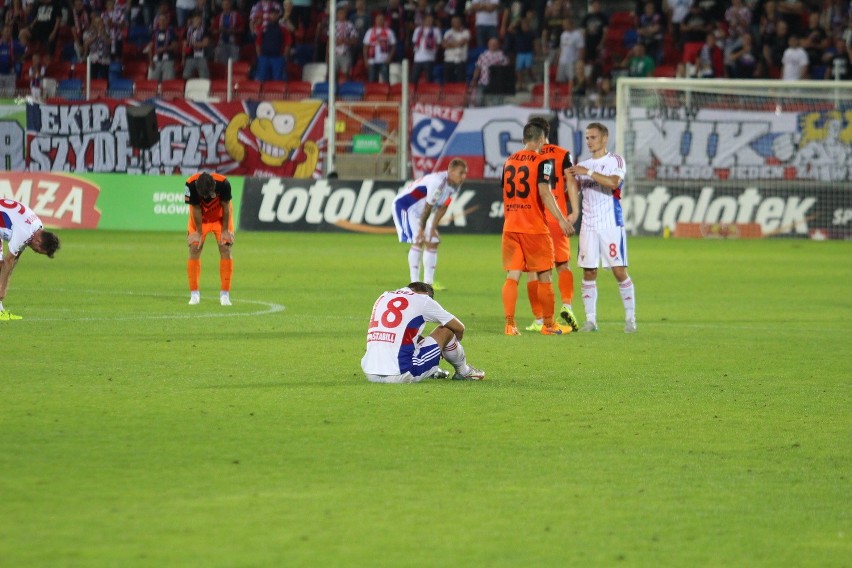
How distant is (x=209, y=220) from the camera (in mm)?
16844

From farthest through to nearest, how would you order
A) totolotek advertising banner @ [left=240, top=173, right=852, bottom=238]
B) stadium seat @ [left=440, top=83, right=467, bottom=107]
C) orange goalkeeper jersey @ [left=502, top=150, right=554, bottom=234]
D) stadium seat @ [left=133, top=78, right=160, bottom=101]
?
stadium seat @ [left=133, top=78, right=160, bottom=101] → stadium seat @ [left=440, top=83, right=467, bottom=107] → totolotek advertising banner @ [left=240, top=173, right=852, bottom=238] → orange goalkeeper jersey @ [left=502, top=150, right=554, bottom=234]

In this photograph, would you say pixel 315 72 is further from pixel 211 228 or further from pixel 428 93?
pixel 211 228

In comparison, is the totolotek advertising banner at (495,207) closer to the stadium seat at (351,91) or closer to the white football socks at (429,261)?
the stadium seat at (351,91)

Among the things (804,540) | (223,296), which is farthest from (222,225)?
(804,540)

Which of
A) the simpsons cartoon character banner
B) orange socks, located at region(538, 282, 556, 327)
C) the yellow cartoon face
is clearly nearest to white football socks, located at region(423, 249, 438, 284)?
orange socks, located at region(538, 282, 556, 327)

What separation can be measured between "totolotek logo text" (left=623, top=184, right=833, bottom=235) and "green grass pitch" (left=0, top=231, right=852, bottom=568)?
13984 mm

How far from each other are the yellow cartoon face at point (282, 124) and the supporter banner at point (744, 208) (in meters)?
7.50

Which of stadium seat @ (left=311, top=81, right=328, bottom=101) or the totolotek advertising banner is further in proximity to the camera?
stadium seat @ (left=311, top=81, right=328, bottom=101)

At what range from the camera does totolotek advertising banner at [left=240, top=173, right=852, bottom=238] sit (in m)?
30.4

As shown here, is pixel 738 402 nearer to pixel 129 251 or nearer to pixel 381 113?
pixel 129 251

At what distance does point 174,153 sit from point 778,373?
23.6 metres

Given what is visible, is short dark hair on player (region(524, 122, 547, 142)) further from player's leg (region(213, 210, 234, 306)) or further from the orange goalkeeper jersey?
player's leg (region(213, 210, 234, 306))

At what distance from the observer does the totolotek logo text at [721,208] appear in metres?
30.4

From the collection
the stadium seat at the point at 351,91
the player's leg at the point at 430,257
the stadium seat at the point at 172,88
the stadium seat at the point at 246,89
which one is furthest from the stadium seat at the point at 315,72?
the player's leg at the point at 430,257
